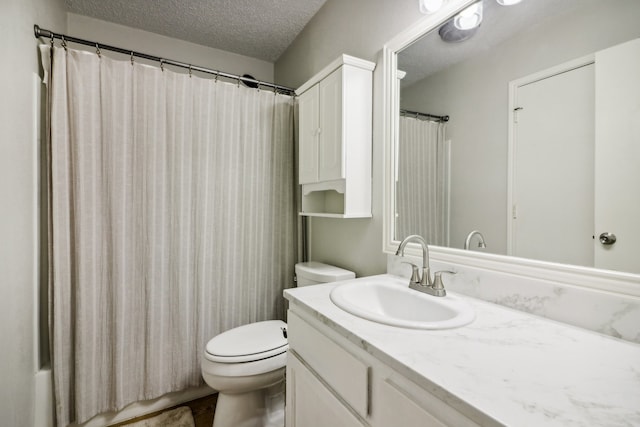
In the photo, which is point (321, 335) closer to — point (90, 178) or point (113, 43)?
point (90, 178)

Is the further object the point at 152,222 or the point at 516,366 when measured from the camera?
the point at 152,222

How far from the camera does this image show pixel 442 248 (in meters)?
1.10

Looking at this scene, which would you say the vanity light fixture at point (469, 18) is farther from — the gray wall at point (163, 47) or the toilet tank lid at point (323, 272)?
the gray wall at point (163, 47)

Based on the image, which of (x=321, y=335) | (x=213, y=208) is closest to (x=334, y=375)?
(x=321, y=335)

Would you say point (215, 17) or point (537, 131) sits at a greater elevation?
point (215, 17)

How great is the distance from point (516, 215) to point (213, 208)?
154cm

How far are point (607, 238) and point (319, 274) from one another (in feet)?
3.77

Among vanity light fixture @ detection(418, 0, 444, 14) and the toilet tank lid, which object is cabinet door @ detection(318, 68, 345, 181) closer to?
vanity light fixture @ detection(418, 0, 444, 14)

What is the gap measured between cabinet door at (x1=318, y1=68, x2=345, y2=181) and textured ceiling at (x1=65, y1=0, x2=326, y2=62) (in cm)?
80

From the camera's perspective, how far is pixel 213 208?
5.67 ft

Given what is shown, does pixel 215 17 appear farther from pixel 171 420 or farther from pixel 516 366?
pixel 171 420

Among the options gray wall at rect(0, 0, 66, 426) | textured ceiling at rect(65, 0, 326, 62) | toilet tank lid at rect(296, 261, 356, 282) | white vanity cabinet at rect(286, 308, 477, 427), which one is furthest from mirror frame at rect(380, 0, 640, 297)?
gray wall at rect(0, 0, 66, 426)

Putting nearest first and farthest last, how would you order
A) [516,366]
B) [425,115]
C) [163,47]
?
[516,366], [425,115], [163,47]

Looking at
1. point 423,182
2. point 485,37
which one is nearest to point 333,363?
point 423,182
